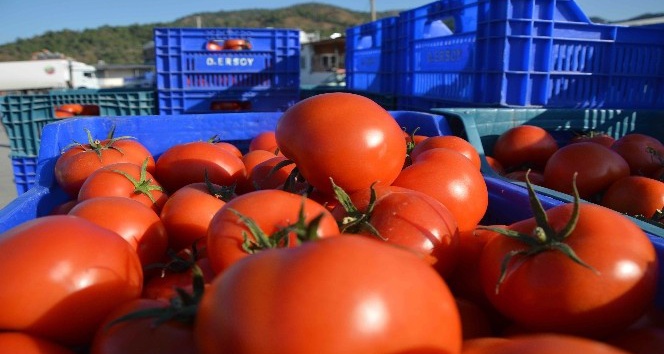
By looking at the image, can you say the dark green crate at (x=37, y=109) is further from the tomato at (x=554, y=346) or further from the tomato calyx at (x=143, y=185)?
the tomato at (x=554, y=346)

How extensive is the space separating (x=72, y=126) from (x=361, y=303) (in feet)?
6.62

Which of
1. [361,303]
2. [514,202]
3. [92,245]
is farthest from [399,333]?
[514,202]

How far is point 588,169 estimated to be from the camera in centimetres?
205

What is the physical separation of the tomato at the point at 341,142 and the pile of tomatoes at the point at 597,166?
37.1 inches

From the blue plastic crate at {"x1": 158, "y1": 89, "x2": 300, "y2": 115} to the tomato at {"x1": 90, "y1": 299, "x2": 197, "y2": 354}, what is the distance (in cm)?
410

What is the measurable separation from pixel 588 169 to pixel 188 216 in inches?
62.5

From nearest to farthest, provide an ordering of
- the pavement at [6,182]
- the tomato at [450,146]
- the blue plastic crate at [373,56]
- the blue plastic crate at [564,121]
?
the tomato at [450,146], the blue plastic crate at [564,121], the blue plastic crate at [373,56], the pavement at [6,182]

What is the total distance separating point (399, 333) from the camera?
58cm

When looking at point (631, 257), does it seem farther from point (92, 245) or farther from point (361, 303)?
point (92, 245)

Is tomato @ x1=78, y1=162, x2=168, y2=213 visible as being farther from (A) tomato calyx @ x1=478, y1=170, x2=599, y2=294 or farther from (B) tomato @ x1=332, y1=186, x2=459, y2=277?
(A) tomato calyx @ x1=478, y1=170, x2=599, y2=294

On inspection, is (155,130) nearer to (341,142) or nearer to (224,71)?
(341,142)

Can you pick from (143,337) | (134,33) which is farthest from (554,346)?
(134,33)

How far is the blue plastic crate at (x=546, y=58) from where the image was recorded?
121 inches

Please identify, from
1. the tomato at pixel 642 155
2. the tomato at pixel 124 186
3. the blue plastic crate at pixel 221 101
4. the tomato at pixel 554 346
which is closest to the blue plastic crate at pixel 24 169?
the blue plastic crate at pixel 221 101
